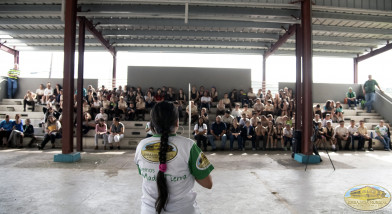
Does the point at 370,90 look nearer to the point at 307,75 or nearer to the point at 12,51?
the point at 307,75

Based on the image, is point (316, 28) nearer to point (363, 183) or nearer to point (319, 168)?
point (319, 168)

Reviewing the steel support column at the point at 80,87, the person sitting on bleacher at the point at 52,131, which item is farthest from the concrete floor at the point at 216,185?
the person sitting on bleacher at the point at 52,131

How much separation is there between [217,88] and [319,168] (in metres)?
8.59

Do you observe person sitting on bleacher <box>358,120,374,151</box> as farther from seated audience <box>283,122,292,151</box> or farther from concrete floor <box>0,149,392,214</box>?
seated audience <box>283,122,292,151</box>

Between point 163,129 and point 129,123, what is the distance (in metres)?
9.60

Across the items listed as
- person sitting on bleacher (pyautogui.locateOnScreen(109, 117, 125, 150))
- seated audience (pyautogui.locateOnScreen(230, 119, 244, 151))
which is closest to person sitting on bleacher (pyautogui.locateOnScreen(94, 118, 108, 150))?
person sitting on bleacher (pyautogui.locateOnScreen(109, 117, 125, 150))

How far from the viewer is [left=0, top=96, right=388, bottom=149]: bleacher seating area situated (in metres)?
9.52

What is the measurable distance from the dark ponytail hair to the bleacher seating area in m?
6.90

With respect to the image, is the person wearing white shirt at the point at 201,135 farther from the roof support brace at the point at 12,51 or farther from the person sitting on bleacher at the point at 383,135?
the roof support brace at the point at 12,51

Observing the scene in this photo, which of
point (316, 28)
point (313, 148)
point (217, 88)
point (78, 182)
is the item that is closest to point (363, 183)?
point (313, 148)

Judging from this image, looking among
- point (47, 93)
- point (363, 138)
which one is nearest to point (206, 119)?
point (363, 138)

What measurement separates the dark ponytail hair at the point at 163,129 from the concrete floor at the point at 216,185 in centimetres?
222

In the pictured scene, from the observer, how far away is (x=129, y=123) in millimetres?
10625

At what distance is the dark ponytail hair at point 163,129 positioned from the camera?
1.33m
